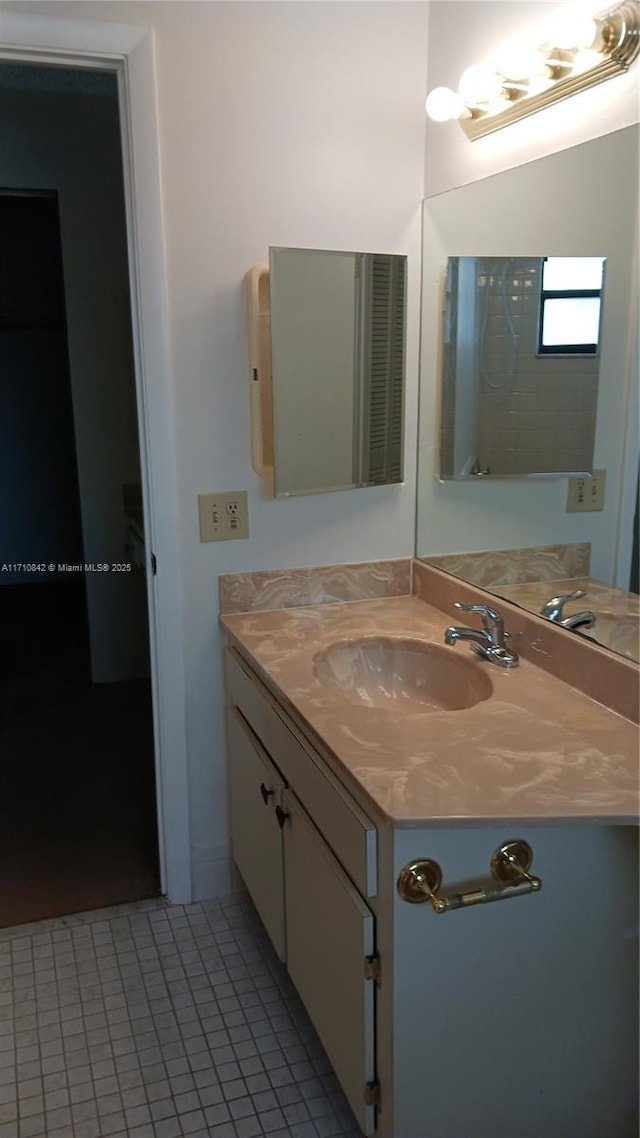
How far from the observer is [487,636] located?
181cm

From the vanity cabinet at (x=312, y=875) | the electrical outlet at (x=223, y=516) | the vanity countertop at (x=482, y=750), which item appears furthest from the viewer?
the electrical outlet at (x=223, y=516)

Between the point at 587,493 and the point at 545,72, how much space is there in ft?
2.56

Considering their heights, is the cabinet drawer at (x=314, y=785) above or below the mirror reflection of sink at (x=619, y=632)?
below

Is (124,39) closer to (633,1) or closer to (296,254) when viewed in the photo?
(296,254)

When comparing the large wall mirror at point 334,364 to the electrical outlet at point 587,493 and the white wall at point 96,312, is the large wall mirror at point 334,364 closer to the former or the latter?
the electrical outlet at point 587,493

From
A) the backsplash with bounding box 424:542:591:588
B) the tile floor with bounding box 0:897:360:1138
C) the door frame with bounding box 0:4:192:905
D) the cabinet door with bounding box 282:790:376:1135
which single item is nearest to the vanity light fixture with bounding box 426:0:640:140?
the door frame with bounding box 0:4:192:905

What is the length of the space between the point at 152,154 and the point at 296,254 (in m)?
0.39

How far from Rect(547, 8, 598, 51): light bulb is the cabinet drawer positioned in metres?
1.31

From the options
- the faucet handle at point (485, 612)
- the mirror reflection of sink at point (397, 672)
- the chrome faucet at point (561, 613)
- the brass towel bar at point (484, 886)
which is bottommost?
the brass towel bar at point (484, 886)

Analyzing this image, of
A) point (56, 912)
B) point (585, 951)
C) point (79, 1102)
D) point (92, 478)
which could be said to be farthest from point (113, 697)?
point (585, 951)

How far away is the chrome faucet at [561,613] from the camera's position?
1613 millimetres

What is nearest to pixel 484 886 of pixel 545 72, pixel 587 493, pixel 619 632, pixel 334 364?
pixel 619 632

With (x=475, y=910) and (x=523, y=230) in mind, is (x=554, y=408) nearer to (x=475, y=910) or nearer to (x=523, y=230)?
(x=523, y=230)

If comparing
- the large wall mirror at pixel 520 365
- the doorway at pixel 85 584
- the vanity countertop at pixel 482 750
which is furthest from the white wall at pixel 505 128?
the doorway at pixel 85 584
